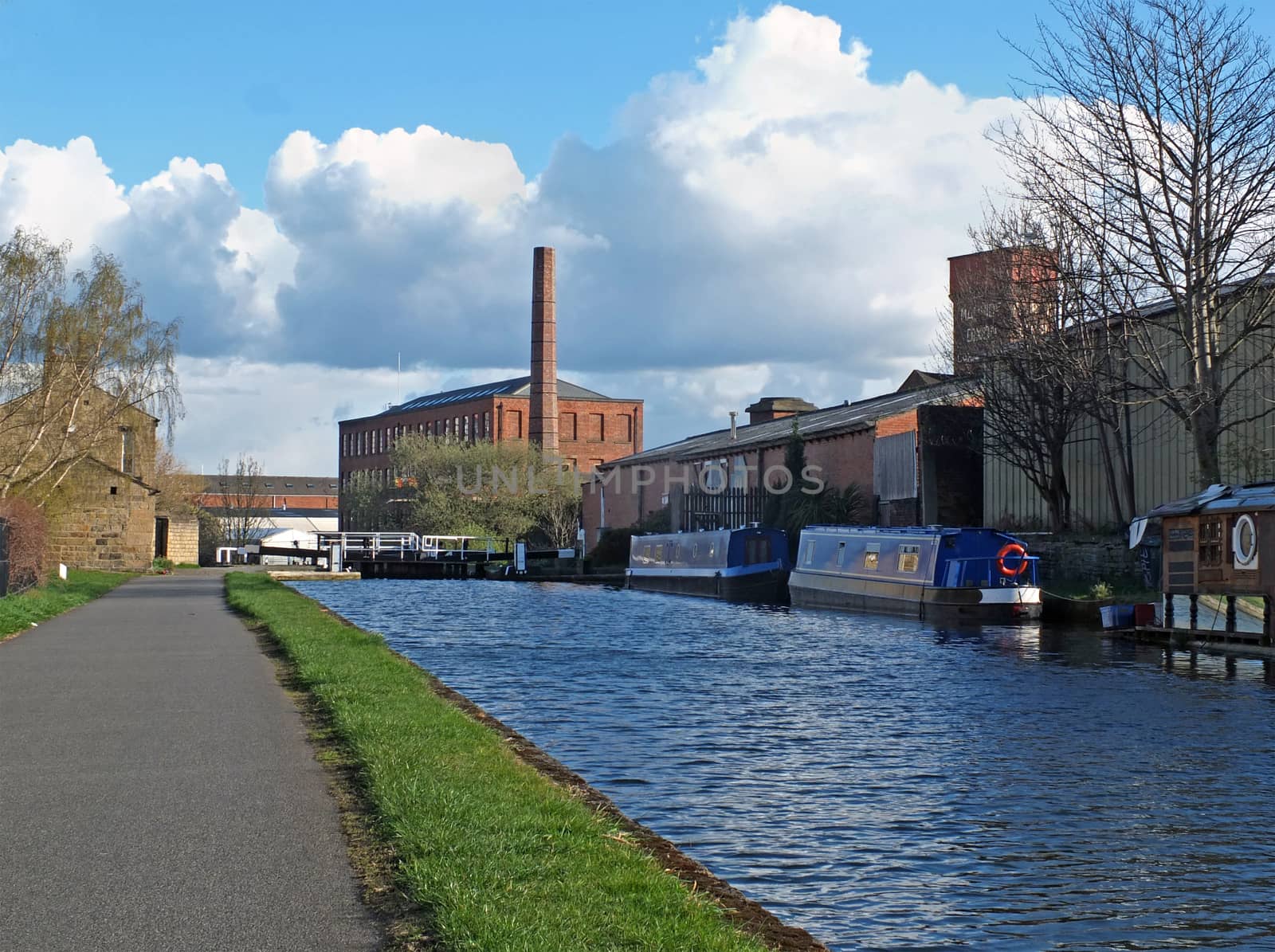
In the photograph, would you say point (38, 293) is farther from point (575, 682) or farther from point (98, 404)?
point (575, 682)

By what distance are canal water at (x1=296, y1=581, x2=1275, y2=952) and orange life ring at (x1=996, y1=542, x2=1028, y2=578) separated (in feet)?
20.3

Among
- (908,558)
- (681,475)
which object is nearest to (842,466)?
(908,558)

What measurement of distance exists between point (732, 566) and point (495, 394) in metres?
53.1

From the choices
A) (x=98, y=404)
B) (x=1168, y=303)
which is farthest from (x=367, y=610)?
(x=1168, y=303)

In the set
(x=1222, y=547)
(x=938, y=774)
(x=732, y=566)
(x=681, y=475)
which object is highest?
(x=681, y=475)

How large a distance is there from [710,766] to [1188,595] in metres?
14.1

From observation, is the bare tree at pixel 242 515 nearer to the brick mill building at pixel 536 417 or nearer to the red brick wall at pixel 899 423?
the brick mill building at pixel 536 417

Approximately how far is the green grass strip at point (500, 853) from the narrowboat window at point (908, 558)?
65.4 feet

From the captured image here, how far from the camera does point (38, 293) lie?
3497 cm

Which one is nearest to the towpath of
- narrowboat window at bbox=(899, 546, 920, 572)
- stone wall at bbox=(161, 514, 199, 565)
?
narrowboat window at bbox=(899, 546, 920, 572)

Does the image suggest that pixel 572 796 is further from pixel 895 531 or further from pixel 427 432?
pixel 427 432

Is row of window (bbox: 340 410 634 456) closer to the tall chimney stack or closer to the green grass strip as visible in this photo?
the tall chimney stack

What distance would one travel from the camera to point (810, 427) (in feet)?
149

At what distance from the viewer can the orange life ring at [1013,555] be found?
27.9 metres
